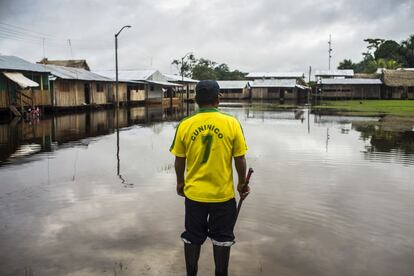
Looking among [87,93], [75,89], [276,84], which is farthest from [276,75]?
[75,89]

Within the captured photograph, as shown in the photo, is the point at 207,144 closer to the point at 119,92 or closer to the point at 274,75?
the point at 119,92

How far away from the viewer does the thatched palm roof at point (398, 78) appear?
6012cm

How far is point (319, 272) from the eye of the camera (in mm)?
4336

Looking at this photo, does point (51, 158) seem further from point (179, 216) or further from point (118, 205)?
point (179, 216)

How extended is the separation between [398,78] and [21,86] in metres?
54.0

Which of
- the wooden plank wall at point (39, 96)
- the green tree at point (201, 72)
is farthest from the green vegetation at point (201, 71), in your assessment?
the wooden plank wall at point (39, 96)

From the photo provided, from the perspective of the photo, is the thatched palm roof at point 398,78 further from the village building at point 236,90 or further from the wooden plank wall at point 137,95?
the wooden plank wall at point 137,95

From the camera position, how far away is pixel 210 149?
3676 millimetres

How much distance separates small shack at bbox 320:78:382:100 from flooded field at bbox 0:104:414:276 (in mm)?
55201

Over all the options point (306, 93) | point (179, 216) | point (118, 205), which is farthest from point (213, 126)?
point (306, 93)

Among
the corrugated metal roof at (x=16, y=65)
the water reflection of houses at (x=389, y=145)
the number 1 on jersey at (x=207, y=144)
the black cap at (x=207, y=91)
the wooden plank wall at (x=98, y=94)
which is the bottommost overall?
the water reflection of houses at (x=389, y=145)

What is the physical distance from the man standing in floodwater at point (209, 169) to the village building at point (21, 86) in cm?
2504

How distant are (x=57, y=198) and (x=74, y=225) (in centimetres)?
168

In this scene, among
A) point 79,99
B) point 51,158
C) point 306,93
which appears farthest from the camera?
point 306,93
